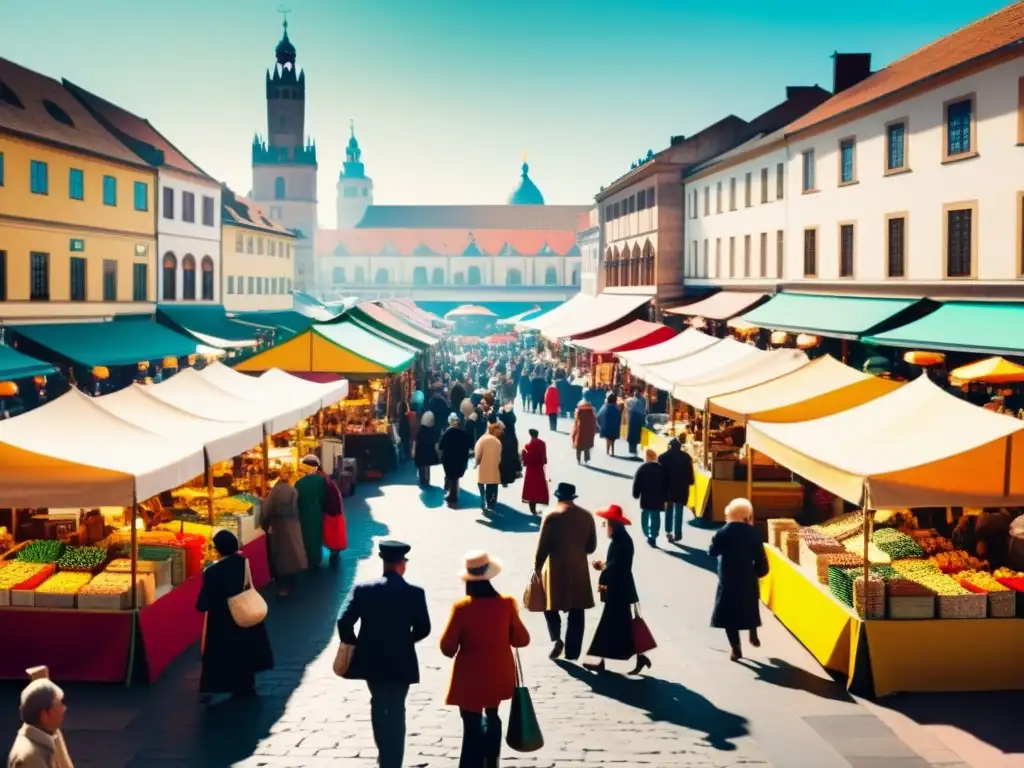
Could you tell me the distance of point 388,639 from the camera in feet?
23.7

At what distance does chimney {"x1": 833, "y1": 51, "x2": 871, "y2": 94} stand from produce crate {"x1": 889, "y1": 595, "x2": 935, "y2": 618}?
97.5 feet

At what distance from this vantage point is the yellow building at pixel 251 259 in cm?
5231

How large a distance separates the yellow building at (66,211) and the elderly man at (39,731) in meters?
27.0

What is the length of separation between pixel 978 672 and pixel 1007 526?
2411mm

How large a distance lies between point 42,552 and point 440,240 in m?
113

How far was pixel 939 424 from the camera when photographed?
10.8 meters

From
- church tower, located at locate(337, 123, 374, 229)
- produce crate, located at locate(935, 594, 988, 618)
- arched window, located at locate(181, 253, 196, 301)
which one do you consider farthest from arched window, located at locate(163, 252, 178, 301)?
church tower, located at locate(337, 123, 374, 229)

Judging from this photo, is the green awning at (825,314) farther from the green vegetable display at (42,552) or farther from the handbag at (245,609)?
the handbag at (245,609)

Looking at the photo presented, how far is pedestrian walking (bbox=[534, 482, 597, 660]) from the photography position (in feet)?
33.4

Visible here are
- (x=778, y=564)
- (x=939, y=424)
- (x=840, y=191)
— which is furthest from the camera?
(x=840, y=191)

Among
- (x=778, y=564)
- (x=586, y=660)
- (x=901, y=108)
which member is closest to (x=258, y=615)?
(x=586, y=660)

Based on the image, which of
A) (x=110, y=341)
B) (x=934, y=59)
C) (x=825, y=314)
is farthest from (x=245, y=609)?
(x=110, y=341)

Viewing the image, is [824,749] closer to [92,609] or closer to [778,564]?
[778,564]

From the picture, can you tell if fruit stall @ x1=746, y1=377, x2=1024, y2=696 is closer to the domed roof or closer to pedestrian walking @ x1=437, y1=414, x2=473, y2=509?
pedestrian walking @ x1=437, y1=414, x2=473, y2=509
